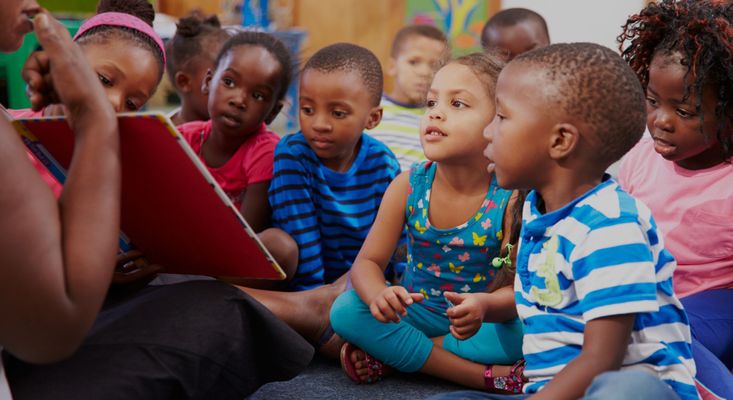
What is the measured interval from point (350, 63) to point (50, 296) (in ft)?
3.62

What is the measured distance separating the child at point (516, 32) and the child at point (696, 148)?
3.22 feet

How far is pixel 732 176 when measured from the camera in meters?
1.42

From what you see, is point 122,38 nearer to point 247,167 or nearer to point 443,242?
point 247,167

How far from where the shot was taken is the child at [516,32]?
248cm

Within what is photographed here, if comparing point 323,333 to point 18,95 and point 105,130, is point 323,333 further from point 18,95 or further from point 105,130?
point 18,95

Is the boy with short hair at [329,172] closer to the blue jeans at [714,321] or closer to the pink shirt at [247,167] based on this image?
the pink shirt at [247,167]

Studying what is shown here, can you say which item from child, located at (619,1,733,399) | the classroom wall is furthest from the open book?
the classroom wall

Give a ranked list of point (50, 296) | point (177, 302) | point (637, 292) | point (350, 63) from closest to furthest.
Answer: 1. point (50, 296)
2. point (637, 292)
3. point (177, 302)
4. point (350, 63)

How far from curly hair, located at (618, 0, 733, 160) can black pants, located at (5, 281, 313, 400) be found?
784 millimetres

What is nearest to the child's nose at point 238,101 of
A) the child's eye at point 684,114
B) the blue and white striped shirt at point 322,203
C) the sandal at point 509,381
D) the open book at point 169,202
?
the blue and white striped shirt at point 322,203

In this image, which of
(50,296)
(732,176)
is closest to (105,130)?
(50,296)

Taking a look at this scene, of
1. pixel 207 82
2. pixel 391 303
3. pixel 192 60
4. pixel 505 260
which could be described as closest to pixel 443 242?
pixel 505 260

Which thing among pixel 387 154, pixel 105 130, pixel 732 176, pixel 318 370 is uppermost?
pixel 105 130

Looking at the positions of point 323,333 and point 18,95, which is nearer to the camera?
point 323,333
